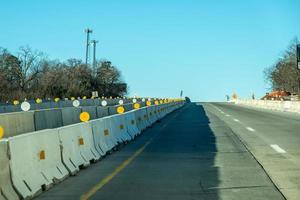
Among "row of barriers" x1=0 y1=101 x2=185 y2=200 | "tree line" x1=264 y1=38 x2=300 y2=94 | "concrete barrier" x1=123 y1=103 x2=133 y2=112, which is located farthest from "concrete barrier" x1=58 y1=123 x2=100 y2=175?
"tree line" x1=264 y1=38 x2=300 y2=94

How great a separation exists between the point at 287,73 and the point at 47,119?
3794 inches

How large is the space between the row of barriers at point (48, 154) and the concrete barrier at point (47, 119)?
21.5 ft

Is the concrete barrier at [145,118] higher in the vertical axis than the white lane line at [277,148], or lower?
higher

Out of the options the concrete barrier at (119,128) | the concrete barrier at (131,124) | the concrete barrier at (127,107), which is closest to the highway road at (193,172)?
the concrete barrier at (119,128)

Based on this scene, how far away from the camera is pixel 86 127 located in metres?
15.2

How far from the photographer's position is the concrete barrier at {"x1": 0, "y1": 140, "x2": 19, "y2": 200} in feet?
30.3

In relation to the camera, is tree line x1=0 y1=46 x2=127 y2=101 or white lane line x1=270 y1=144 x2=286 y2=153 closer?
white lane line x1=270 y1=144 x2=286 y2=153

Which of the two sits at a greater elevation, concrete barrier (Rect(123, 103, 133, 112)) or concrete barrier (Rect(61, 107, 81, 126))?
concrete barrier (Rect(123, 103, 133, 112))

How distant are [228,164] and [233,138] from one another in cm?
803

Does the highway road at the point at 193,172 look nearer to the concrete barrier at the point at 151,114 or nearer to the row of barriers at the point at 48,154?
the row of barriers at the point at 48,154

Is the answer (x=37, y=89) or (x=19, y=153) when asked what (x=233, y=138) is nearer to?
(x=19, y=153)

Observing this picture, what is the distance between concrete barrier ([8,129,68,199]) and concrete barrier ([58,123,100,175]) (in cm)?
37

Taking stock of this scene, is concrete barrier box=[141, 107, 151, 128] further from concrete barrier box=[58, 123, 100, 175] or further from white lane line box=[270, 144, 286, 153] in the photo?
concrete barrier box=[58, 123, 100, 175]

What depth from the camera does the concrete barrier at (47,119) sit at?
960 inches
